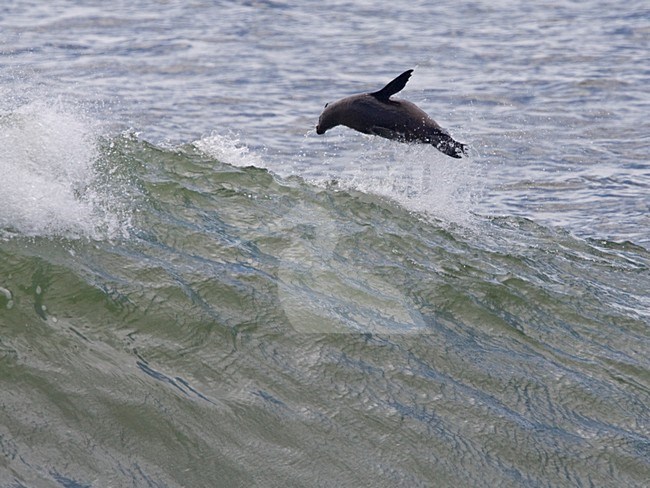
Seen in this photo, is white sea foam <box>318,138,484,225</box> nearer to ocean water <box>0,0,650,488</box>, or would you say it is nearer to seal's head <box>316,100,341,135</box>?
ocean water <box>0,0,650,488</box>

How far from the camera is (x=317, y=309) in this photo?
678 centimetres

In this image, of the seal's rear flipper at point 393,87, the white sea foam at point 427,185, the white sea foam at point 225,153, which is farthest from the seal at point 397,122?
the white sea foam at point 225,153

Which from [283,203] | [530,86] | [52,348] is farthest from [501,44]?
[52,348]

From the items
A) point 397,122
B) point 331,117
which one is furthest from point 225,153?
point 397,122

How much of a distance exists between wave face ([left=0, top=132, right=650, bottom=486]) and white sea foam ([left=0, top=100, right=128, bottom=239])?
3cm

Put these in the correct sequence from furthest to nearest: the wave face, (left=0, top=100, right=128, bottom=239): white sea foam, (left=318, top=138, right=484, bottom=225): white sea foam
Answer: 1. (left=318, top=138, right=484, bottom=225): white sea foam
2. (left=0, top=100, right=128, bottom=239): white sea foam
3. the wave face

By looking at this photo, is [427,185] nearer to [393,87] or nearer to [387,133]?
[387,133]

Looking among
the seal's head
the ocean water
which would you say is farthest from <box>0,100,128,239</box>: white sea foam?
the seal's head

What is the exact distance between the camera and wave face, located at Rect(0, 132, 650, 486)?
5.38m

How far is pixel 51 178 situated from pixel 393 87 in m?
2.54

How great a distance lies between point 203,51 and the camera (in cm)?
1716

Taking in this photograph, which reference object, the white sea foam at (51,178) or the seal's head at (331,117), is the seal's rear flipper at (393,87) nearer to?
the seal's head at (331,117)

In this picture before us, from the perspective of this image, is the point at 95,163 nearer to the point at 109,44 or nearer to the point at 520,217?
the point at 520,217

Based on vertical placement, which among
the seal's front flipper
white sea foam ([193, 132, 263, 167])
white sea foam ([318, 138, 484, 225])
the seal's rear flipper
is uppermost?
the seal's rear flipper
